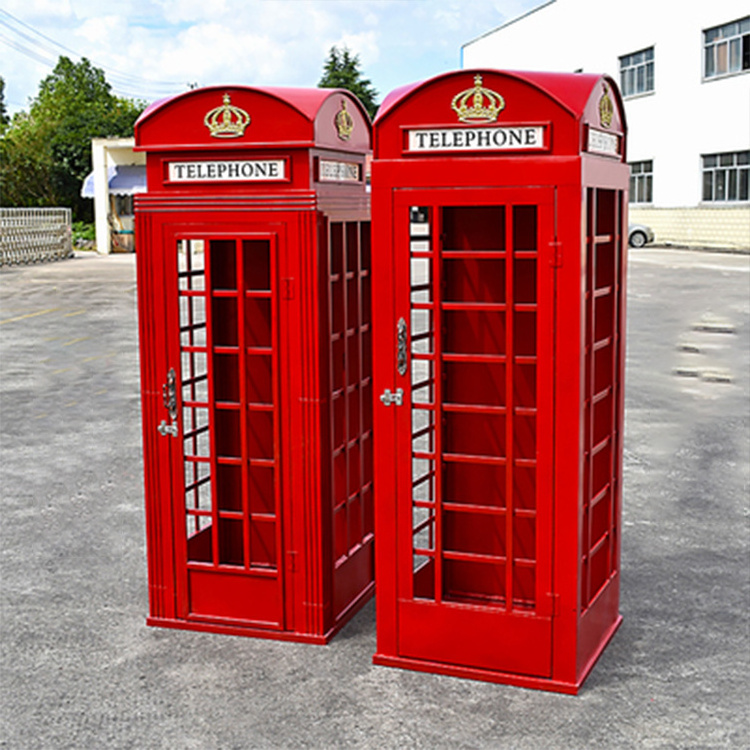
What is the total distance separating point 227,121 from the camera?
5129 millimetres

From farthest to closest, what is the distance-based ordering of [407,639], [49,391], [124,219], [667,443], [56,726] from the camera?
[124,219] → [49,391] → [667,443] → [407,639] → [56,726]

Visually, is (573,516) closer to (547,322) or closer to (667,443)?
(547,322)

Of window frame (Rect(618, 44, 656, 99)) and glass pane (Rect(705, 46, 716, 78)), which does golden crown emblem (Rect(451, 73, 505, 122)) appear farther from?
window frame (Rect(618, 44, 656, 99))

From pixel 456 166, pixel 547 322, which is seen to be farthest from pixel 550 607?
pixel 456 166

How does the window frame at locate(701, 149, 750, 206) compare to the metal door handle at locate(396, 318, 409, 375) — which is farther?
the window frame at locate(701, 149, 750, 206)

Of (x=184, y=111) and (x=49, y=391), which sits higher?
(x=184, y=111)

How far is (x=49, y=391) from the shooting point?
1295cm

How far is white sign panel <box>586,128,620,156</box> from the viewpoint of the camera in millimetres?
4680

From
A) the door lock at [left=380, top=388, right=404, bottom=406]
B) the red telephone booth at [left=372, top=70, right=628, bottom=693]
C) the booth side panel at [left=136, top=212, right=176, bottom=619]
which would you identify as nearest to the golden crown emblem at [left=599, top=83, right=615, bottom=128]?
the red telephone booth at [left=372, top=70, right=628, bottom=693]

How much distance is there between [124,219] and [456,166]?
3818 cm

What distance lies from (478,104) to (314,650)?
2.69 meters

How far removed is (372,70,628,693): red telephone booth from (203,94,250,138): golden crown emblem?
2.39 ft

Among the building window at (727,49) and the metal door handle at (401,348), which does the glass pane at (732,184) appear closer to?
the building window at (727,49)

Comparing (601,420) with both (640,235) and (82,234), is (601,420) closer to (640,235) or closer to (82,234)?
(640,235)
